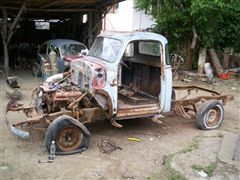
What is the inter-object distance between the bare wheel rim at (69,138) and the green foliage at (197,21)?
27.5 ft

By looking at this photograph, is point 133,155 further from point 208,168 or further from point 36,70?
point 36,70

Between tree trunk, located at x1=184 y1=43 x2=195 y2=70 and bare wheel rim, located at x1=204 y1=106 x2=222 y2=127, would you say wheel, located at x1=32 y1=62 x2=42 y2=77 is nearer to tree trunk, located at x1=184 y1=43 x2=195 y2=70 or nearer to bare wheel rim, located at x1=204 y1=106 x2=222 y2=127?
tree trunk, located at x1=184 y1=43 x2=195 y2=70

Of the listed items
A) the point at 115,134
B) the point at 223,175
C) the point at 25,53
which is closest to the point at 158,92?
the point at 115,134

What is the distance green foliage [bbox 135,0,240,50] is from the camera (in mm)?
13523

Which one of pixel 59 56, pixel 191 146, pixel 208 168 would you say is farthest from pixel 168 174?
pixel 59 56

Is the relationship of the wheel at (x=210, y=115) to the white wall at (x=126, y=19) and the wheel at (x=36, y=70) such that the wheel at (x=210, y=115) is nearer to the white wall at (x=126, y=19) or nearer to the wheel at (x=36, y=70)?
the wheel at (x=36, y=70)

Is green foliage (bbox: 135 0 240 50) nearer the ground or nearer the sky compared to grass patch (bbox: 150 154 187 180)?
nearer the sky

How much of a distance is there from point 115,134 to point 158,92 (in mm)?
1409

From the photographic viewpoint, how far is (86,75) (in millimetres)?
6625

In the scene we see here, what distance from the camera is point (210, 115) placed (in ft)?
26.0

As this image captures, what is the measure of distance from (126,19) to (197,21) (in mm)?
12691

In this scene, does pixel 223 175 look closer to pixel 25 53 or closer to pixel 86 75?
pixel 86 75

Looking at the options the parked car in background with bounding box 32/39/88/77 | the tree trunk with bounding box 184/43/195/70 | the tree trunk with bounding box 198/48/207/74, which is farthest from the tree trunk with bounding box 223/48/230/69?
the parked car in background with bounding box 32/39/88/77

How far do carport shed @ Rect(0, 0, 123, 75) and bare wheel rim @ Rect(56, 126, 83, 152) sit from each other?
9.10 m
